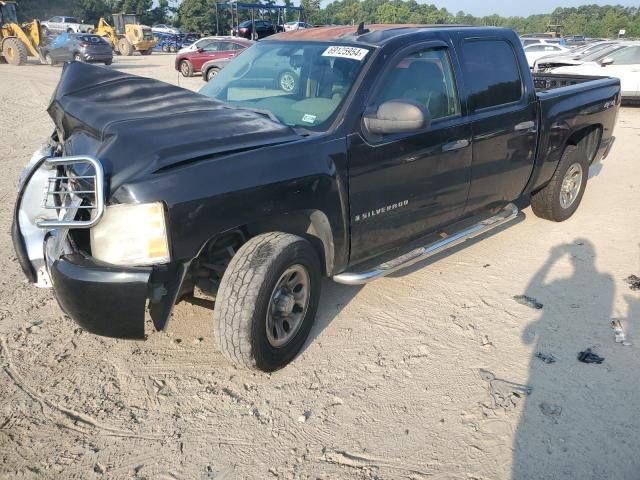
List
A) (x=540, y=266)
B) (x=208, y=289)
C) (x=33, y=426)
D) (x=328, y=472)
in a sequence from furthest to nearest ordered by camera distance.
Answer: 1. (x=540, y=266)
2. (x=208, y=289)
3. (x=33, y=426)
4. (x=328, y=472)

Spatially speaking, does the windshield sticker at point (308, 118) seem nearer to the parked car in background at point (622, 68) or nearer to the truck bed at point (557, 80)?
the truck bed at point (557, 80)

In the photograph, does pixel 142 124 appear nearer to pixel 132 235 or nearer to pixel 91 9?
pixel 132 235

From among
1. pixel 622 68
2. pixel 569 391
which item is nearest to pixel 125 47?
pixel 622 68

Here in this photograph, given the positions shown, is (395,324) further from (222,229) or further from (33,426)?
(33,426)

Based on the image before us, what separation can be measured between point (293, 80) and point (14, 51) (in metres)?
23.7

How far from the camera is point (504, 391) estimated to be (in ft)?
9.96

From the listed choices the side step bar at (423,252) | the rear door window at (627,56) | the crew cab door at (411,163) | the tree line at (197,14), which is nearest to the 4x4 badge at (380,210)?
the crew cab door at (411,163)

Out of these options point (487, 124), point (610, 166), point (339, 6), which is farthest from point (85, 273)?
point (339, 6)

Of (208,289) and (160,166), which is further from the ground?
(160,166)

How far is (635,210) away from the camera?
6.20m

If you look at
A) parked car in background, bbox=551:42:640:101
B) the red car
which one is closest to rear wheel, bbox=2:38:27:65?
the red car

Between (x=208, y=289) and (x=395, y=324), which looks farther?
(x=395, y=324)

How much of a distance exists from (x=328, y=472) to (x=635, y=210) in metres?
5.38

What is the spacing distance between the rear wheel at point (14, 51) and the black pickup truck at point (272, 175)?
2261 centimetres
